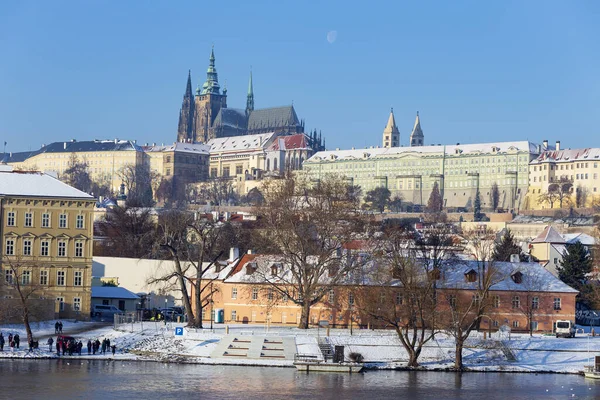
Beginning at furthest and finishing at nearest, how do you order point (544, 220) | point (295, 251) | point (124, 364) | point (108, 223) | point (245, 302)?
point (544, 220)
point (108, 223)
point (245, 302)
point (295, 251)
point (124, 364)

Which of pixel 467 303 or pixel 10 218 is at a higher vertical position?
pixel 10 218

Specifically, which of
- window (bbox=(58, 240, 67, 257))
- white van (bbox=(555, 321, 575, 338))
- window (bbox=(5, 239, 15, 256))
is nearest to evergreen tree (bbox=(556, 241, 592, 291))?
white van (bbox=(555, 321, 575, 338))

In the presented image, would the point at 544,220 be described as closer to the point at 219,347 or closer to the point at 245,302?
the point at 245,302

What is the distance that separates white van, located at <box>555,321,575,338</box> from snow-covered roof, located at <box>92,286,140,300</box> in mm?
27533

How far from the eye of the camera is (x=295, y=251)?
61469 mm

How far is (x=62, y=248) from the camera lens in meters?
66.9

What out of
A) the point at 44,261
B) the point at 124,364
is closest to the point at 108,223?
the point at 44,261

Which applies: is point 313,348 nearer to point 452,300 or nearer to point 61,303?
point 452,300

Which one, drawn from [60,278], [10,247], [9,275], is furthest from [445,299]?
[10,247]

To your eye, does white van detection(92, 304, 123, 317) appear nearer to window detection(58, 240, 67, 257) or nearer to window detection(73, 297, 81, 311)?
window detection(73, 297, 81, 311)

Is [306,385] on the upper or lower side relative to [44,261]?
lower

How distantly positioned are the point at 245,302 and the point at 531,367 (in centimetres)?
1755

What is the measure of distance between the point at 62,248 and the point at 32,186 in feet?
12.1

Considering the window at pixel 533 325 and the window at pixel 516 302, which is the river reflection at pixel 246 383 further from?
the window at pixel 516 302
